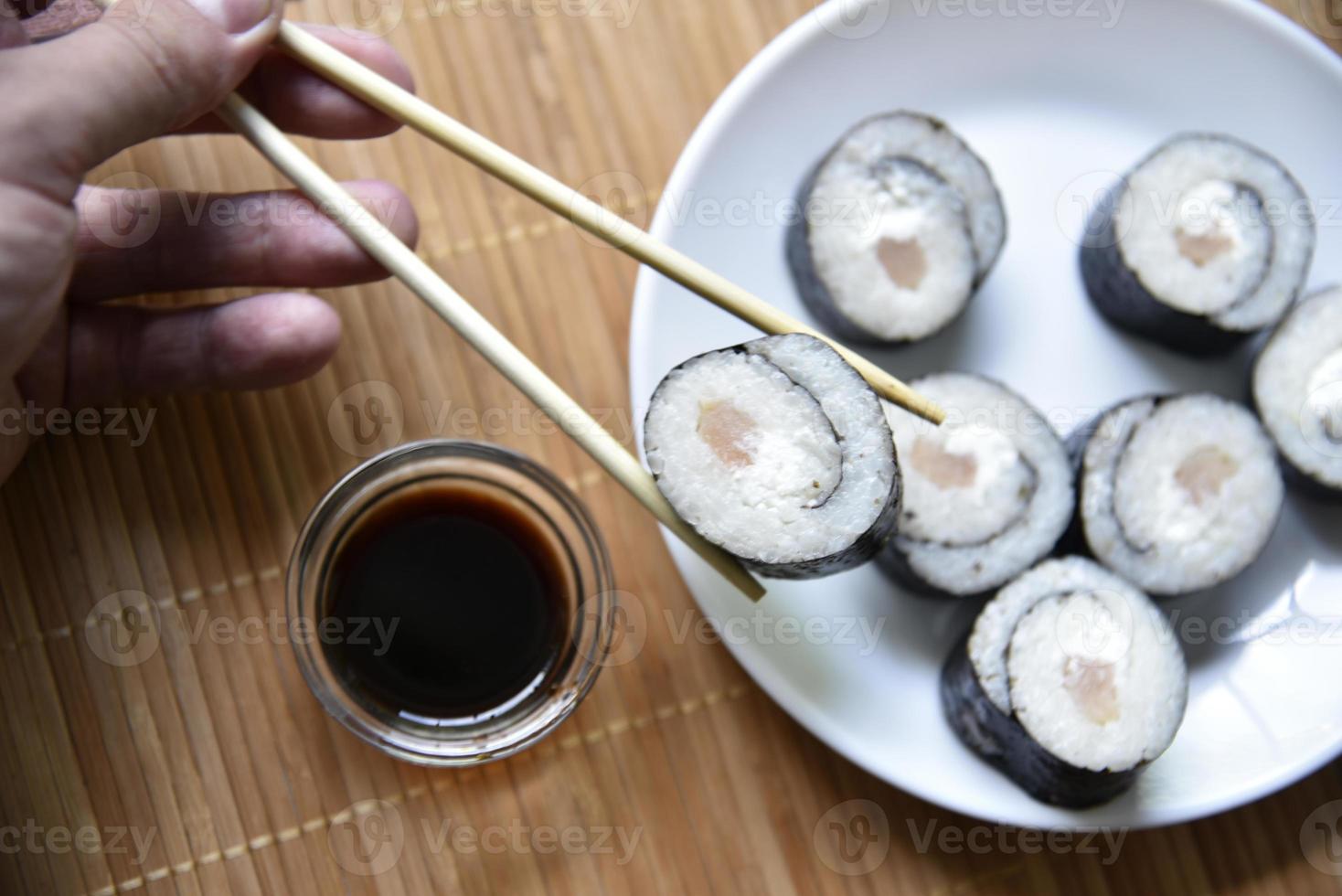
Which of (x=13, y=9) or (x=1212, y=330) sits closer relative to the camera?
(x=13, y=9)

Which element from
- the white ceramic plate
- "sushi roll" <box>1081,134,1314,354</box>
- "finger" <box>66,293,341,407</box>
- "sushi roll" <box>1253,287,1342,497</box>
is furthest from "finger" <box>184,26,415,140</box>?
"sushi roll" <box>1253,287,1342,497</box>

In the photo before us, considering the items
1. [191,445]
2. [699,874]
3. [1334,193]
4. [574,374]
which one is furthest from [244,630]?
[1334,193]

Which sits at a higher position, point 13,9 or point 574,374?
point 13,9

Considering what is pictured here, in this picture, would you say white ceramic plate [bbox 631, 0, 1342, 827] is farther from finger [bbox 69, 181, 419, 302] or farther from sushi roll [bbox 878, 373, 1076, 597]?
finger [bbox 69, 181, 419, 302]

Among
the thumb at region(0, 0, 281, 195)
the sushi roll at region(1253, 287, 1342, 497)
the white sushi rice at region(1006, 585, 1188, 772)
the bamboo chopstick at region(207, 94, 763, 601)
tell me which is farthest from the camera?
the sushi roll at region(1253, 287, 1342, 497)

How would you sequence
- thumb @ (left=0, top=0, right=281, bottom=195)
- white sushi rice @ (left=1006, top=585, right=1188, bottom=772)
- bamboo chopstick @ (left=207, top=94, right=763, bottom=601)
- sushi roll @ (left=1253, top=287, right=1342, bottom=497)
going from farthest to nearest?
sushi roll @ (left=1253, top=287, right=1342, bottom=497) → white sushi rice @ (left=1006, top=585, right=1188, bottom=772) → bamboo chopstick @ (left=207, top=94, right=763, bottom=601) → thumb @ (left=0, top=0, right=281, bottom=195)

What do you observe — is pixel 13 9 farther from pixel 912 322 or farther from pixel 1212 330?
pixel 1212 330
